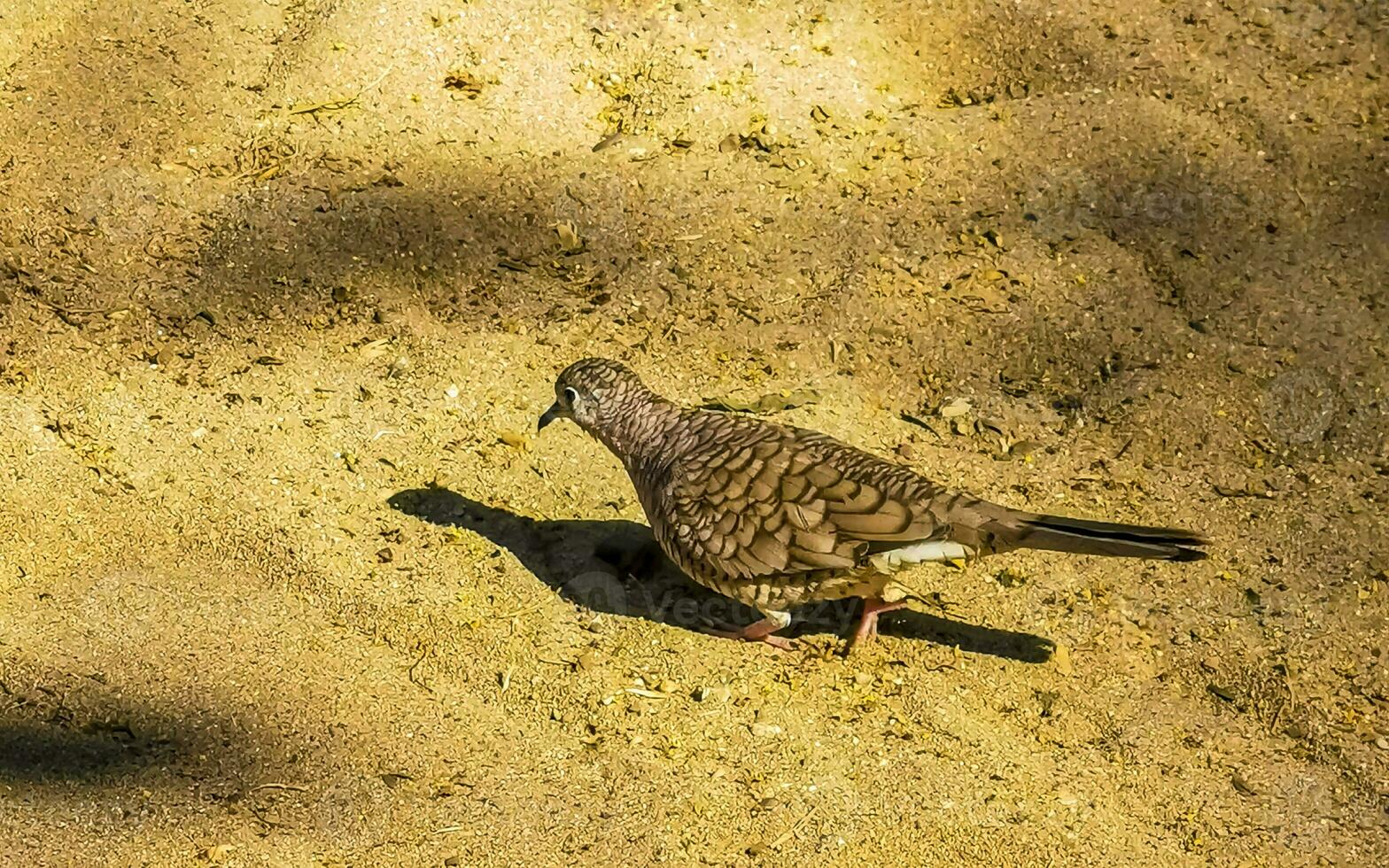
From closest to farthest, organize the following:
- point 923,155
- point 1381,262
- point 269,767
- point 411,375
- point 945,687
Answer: point 269,767 → point 945,687 → point 411,375 → point 1381,262 → point 923,155

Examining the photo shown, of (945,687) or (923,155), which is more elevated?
(923,155)

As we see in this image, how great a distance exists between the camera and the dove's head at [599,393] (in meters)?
5.46

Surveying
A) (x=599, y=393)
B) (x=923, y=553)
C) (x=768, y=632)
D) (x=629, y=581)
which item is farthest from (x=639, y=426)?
(x=923, y=553)

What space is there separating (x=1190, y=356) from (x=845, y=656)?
2311mm

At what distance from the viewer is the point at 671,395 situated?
20.1 feet

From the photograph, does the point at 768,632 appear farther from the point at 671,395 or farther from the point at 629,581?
the point at 671,395

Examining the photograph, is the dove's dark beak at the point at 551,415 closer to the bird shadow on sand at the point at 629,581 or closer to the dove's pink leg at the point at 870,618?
the bird shadow on sand at the point at 629,581

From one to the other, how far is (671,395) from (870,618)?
1.46 m

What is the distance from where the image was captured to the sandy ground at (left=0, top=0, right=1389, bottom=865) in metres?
4.61

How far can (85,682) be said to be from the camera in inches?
186

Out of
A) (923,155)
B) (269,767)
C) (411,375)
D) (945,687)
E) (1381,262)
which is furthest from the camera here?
(923,155)

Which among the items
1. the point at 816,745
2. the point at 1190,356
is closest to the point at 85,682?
the point at 816,745

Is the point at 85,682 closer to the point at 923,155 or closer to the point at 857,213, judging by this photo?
the point at 857,213

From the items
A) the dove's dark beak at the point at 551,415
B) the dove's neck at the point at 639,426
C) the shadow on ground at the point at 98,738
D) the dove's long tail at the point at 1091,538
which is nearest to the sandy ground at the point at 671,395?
the shadow on ground at the point at 98,738
